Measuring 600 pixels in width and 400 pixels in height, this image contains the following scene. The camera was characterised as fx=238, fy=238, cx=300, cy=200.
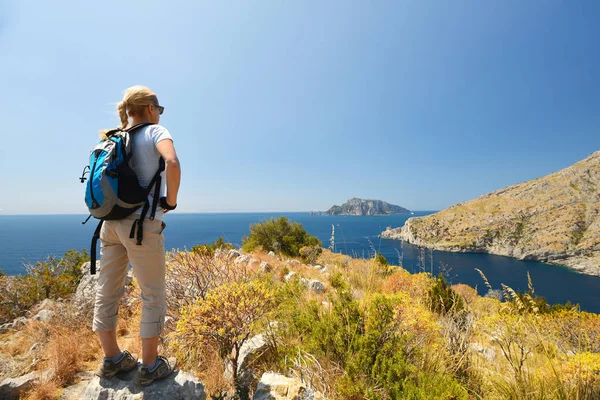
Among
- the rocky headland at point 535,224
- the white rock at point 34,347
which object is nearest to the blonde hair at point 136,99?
the white rock at point 34,347

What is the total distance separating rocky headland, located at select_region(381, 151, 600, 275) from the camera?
53.0 meters

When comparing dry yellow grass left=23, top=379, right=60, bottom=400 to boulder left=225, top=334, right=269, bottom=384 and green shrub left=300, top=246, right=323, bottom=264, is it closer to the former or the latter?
boulder left=225, top=334, right=269, bottom=384

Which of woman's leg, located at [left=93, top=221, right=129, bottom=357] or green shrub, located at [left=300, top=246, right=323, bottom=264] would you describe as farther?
green shrub, located at [left=300, top=246, right=323, bottom=264]

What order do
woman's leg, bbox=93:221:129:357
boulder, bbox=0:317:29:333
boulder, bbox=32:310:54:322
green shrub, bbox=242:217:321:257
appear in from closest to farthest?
1. woman's leg, bbox=93:221:129:357
2. boulder, bbox=32:310:54:322
3. boulder, bbox=0:317:29:333
4. green shrub, bbox=242:217:321:257

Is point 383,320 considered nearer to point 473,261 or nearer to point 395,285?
point 395,285

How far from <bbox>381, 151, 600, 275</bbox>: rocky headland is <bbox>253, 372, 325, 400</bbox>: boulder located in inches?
2213

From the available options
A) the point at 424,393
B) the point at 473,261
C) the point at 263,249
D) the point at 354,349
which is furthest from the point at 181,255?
the point at 473,261

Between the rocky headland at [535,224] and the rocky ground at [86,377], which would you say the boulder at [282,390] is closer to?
the rocky ground at [86,377]

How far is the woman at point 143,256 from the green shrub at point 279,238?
12.9 m

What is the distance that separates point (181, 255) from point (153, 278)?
67.0 inches

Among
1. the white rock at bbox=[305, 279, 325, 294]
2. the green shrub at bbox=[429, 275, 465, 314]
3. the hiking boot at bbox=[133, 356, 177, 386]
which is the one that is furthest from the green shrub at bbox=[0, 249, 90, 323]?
the green shrub at bbox=[429, 275, 465, 314]

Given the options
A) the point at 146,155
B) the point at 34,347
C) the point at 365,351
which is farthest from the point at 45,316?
the point at 365,351

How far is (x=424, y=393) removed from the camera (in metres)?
1.68

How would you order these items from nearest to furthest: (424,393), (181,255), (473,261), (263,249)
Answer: (424,393), (181,255), (263,249), (473,261)
